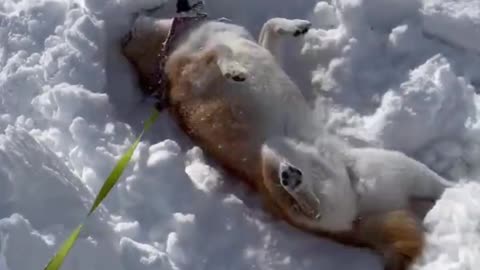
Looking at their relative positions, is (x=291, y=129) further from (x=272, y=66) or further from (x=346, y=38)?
(x=346, y=38)

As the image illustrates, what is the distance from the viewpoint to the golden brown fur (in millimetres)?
3773

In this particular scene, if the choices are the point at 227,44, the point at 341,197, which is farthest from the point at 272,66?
the point at 341,197

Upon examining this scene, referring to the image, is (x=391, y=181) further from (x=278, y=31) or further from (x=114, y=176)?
(x=114, y=176)

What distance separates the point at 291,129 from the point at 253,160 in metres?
0.26

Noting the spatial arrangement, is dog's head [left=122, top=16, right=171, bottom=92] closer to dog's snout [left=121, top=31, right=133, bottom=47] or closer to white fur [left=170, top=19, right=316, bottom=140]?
dog's snout [left=121, top=31, right=133, bottom=47]

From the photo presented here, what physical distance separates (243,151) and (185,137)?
0.44 meters

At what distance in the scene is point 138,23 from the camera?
4574mm

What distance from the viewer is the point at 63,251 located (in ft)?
10.6

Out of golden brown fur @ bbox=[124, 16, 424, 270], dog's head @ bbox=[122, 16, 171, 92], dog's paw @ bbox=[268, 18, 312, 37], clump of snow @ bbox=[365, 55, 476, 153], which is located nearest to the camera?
golden brown fur @ bbox=[124, 16, 424, 270]

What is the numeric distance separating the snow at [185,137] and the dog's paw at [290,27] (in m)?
0.17

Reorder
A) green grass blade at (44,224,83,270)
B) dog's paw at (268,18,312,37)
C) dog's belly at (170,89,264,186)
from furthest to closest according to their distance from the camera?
1. dog's paw at (268,18,312,37)
2. dog's belly at (170,89,264,186)
3. green grass blade at (44,224,83,270)

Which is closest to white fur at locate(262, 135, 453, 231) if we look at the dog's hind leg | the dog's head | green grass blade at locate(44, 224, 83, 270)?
the dog's hind leg

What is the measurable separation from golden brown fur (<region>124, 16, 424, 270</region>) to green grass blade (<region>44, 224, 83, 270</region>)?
98cm

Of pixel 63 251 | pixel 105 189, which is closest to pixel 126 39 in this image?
pixel 105 189
